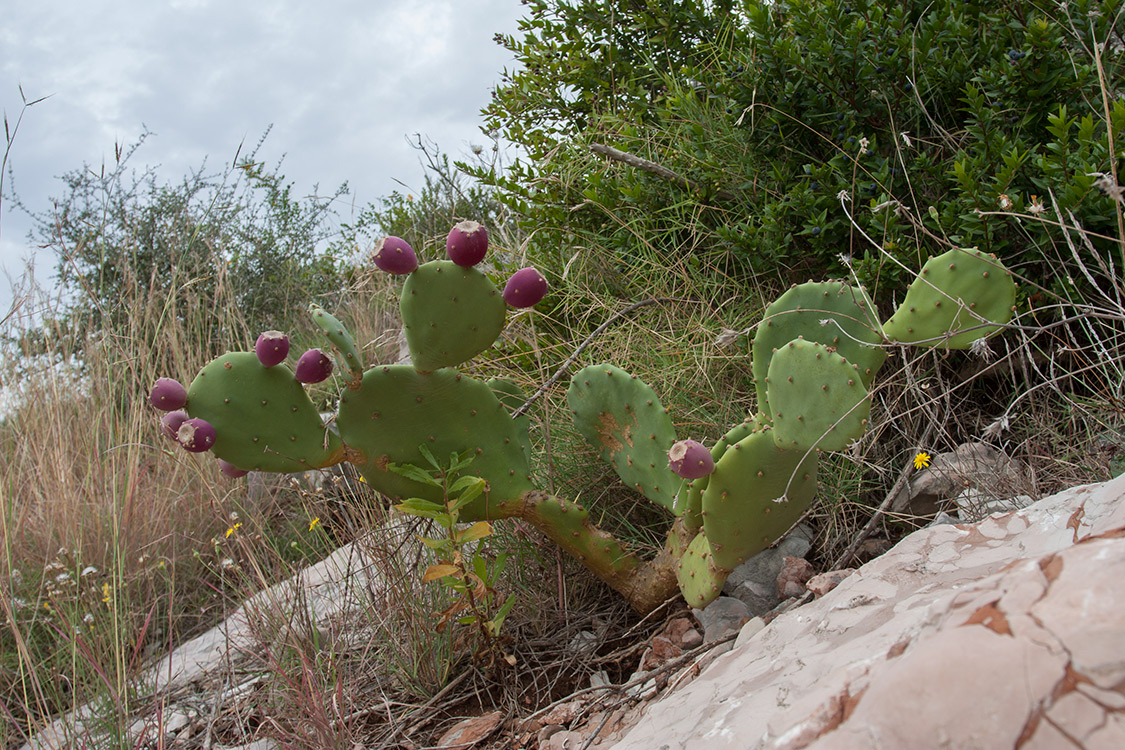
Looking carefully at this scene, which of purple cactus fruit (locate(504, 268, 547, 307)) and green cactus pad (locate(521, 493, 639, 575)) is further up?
purple cactus fruit (locate(504, 268, 547, 307))

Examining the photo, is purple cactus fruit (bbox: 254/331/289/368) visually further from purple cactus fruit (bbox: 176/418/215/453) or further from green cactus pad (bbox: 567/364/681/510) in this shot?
green cactus pad (bbox: 567/364/681/510)

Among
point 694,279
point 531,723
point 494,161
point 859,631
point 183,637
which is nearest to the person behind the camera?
point 859,631

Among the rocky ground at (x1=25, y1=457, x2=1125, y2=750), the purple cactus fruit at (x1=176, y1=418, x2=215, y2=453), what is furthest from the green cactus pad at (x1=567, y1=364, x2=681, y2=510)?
the purple cactus fruit at (x1=176, y1=418, x2=215, y2=453)

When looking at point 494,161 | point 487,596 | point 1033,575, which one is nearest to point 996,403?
point 487,596

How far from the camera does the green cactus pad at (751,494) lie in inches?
58.9

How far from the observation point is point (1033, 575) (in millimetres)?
694

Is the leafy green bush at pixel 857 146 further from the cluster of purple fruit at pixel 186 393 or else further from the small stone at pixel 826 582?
the cluster of purple fruit at pixel 186 393

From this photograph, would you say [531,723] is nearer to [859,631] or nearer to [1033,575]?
[859,631]

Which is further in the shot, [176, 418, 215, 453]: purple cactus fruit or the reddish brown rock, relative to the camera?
the reddish brown rock

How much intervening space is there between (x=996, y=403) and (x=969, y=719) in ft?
6.30

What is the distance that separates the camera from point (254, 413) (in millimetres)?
1575

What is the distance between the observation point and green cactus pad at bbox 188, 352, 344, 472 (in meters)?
1.56

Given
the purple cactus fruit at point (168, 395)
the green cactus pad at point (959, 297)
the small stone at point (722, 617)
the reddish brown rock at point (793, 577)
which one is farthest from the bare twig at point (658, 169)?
the purple cactus fruit at point (168, 395)

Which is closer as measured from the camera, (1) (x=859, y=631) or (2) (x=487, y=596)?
(1) (x=859, y=631)
